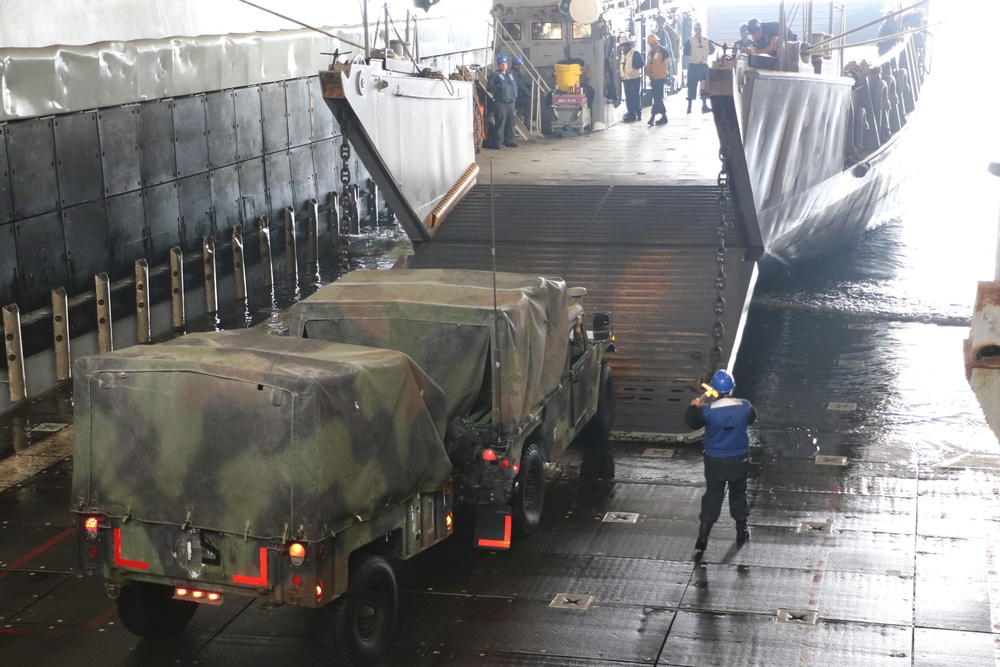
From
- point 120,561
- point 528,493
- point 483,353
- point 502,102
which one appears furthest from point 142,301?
point 120,561

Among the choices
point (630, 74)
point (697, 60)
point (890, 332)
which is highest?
point (697, 60)

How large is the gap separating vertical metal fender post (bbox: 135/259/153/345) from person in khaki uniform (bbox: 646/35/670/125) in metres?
13.4

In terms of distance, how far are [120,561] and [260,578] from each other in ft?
3.29

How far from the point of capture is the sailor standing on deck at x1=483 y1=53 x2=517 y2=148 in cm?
2441

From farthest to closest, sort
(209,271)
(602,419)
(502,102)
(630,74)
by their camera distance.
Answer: (630,74)
(502,102)
(209,271)
(602,419)

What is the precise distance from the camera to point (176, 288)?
18578 millimetres

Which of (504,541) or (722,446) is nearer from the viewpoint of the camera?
(504,541)

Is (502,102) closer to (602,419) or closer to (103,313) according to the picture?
(103,313)

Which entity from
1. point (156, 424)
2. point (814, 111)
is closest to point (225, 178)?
point (814, 111)

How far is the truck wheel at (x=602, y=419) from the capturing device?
13.0 meters

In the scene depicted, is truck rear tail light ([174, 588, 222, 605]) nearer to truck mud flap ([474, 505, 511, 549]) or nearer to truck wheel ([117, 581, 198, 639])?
truck wheel ([117, 581, 198, 639])

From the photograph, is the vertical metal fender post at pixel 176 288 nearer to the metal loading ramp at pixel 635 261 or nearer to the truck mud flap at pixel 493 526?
the metal loading ramp at pixel 635 261

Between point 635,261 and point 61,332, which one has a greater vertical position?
point 635,261

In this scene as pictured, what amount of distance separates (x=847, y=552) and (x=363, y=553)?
407 centimetres
